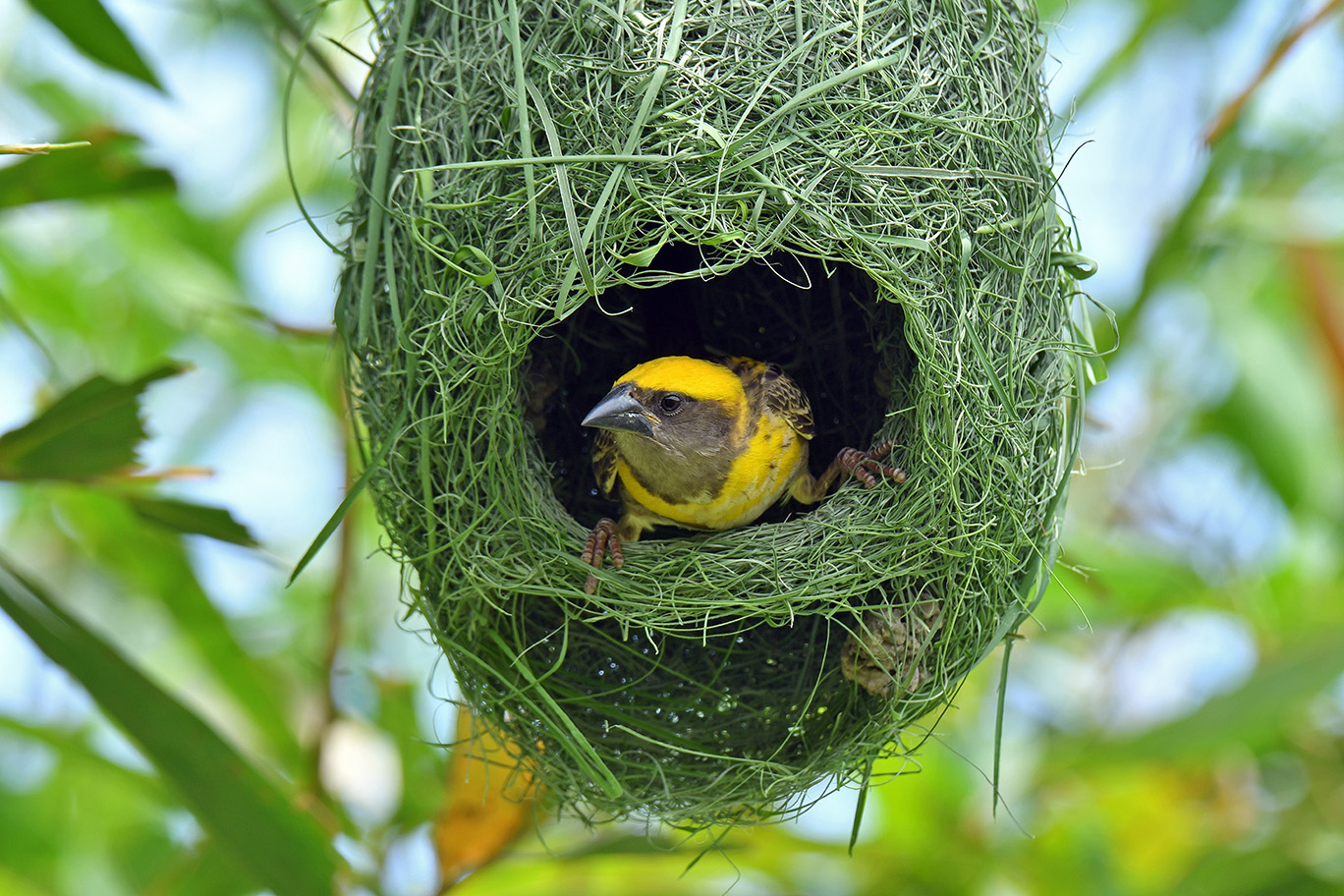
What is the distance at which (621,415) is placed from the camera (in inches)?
64.2

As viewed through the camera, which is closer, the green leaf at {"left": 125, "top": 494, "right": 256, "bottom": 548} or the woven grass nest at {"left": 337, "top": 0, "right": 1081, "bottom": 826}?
the woven grass nest at {"left": 337, "top": 0, "right": 1081, "bottom": 826}

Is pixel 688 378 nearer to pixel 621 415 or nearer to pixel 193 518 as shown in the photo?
pixel 621 415

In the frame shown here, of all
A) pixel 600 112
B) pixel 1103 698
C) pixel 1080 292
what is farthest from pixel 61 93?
pixel 1103 698

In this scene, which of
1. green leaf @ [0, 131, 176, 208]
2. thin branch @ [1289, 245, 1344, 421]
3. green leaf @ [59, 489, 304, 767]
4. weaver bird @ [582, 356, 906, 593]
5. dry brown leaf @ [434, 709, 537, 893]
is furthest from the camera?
thin branch @ [1289, 245, 1344, 421]

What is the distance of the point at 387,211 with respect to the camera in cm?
144

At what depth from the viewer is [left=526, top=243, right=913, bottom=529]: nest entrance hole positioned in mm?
1957

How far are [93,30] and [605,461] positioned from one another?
3.49ft

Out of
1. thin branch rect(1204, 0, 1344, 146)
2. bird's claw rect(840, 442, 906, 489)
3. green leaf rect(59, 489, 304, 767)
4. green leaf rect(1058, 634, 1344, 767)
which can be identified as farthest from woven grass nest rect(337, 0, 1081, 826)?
green leaf rect(1058, 634, 1344, 767)

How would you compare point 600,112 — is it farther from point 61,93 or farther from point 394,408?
point 61,93

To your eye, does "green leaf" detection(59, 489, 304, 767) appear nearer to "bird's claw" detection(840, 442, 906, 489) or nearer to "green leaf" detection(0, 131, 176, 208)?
"green leaf" detection(0, 131, 176, 208)

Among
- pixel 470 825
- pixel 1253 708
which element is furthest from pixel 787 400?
pixel 1253 708

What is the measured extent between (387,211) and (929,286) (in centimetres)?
69

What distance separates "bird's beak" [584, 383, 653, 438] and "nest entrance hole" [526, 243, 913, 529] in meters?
0.22

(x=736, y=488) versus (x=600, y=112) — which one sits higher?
(x=600, y=112)
